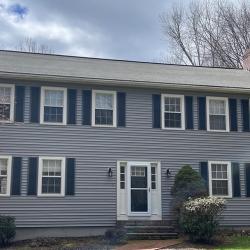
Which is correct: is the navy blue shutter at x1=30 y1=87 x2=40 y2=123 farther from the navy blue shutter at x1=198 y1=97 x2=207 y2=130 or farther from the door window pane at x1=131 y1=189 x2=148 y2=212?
the navy blue shutter at x1=198 y1=97 x2=207 y2=130

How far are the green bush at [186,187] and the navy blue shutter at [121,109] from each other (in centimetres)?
281

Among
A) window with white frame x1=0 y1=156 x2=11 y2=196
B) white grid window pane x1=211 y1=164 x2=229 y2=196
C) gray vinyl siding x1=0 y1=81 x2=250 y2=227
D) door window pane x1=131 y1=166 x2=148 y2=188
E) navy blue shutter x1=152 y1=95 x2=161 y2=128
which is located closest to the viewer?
window with white frame x1=0 y1=156 x2=11 y2=196

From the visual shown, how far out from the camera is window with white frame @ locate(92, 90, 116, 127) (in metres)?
16.3

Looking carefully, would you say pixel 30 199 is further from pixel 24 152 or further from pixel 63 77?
pixel 63 77

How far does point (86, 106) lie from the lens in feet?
53.3

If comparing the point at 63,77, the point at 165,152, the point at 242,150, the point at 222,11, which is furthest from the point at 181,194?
the point at 222,11

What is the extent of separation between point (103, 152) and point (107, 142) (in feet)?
1.30

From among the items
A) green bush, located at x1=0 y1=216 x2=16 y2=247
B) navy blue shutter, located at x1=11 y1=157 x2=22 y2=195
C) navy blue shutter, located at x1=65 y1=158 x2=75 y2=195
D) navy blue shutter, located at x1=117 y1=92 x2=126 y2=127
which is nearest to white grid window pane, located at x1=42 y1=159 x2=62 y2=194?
navy blue shutter, located at x1=65 y1=158 x2=75 y2=195

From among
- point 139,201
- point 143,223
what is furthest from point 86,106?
point 143,223

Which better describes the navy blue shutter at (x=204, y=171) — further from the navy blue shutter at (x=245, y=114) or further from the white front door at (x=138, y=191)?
the navy blue shutter at (x=245, y=114)

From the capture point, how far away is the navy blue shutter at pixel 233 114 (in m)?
17.5

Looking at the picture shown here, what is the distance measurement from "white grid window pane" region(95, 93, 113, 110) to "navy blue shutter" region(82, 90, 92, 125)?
0.29m

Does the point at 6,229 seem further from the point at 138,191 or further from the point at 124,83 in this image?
the point at 124,83

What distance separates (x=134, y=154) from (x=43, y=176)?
3418 millimetres
